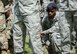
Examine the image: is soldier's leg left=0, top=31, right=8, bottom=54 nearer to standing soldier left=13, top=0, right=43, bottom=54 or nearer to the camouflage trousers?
the camouflage trousers

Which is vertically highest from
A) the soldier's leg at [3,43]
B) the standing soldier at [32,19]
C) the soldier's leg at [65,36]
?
the standing soldier at [32,19]

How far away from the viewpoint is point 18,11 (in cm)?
724

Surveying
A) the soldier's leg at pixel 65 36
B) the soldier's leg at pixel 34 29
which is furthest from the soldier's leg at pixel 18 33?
the soldier's leg at pixel 65 36

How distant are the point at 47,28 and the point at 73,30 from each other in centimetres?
74

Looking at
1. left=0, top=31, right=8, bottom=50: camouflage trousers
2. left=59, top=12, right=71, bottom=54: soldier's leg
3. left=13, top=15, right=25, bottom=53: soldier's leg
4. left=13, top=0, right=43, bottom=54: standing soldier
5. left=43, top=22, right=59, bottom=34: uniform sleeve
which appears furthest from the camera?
left=0, top=31, right=8, bottom=50: camouflage trousers

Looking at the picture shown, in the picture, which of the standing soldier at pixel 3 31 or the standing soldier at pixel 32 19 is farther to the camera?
the standing soldier at pixel 3 31

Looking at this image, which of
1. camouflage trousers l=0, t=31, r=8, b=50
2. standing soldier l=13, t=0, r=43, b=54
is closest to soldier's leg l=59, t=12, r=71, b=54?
standing soldier l=13, t=0, r=43, b=54

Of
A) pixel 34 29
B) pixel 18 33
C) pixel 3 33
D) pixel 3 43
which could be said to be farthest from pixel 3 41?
pixel 34 29

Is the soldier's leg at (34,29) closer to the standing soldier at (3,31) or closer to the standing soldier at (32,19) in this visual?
the standing soldier at (32,19)

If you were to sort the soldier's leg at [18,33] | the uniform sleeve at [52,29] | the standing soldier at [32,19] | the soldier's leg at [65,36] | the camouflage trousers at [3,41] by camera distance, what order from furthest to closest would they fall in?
the camouflage trousers at [3,41] → the uniform sleeve at [52,29] → the soldier's leg at [65,36] → the soldier's leg at [18,33] → the standing soldier at [32,19]

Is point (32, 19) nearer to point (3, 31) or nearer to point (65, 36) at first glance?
point (65, 36)

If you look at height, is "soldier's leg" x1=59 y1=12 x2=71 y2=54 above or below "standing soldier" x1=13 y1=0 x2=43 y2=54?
below

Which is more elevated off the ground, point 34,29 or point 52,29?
point 34,29

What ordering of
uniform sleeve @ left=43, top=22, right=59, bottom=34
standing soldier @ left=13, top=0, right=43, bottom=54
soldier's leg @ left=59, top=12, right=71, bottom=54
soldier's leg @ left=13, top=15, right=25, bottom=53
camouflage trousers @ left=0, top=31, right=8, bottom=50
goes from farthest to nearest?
camouflage trousers @ left=0, top=31, right=8, bottom=50 → uniform sleeve @ left=43, top=22, right=59, bottom=34 → soldier's leg @ left=59, top=12, right=71, bottom=54 → soldier's leg @ left=13, top=15, right=25, bottom=53 → standing soldier @ left=13, top=0, right=43, bottom=54
